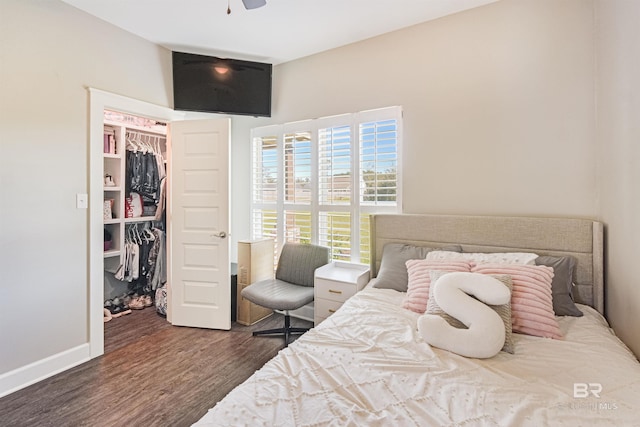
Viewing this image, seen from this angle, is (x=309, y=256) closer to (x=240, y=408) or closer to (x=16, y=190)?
(x=240, y=408)

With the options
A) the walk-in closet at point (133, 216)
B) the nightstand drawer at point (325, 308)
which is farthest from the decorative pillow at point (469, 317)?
the walk-in closet at point (133, 216)

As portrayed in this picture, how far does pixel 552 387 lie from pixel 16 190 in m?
3.20

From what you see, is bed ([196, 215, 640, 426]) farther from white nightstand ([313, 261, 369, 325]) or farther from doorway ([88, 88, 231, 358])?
doorway ([88, 88, 231, 358])

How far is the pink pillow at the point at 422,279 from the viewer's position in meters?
1.78

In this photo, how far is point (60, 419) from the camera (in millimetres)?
1741

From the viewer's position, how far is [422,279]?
1858mm

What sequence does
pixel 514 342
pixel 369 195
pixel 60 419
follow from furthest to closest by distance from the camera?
pixel 369 195 → pixel 60 419 → pixel 514 342

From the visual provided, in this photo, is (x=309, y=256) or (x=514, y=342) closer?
(x=514, y=342)

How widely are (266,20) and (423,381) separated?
9.23ft

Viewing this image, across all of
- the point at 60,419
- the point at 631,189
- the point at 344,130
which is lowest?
the point at 60,419

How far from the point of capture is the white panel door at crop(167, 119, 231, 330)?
294 cm

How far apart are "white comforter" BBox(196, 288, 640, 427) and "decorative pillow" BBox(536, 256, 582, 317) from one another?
0.23 metres

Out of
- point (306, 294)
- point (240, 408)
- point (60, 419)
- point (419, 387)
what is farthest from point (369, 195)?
point (60, 419)

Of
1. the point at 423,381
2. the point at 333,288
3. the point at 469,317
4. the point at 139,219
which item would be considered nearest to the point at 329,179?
the point at 333,288
